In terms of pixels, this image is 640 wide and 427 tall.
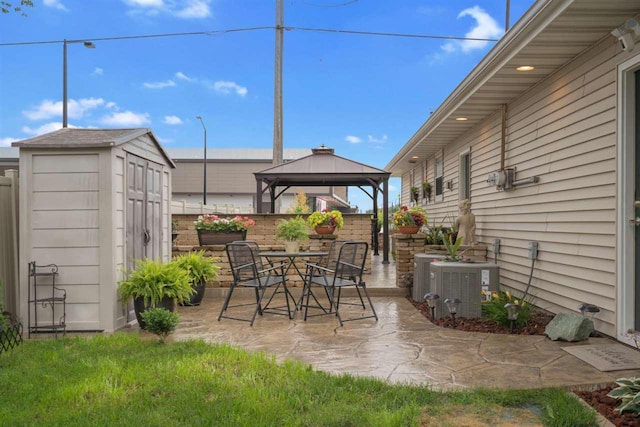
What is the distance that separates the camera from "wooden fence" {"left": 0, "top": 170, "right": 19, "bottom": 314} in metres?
4.86

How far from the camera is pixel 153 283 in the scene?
505 cm

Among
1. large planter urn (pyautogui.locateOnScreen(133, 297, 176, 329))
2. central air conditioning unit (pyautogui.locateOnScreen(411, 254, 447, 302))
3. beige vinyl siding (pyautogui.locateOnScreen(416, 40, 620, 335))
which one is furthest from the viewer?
central air conditioning unit (pyautogui.locateOnScreen(411, 254, 447, 302))

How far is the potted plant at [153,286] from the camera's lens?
4.97 m

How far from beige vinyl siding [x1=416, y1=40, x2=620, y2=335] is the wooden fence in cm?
548

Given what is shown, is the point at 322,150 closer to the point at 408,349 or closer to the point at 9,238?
the point at 9,238

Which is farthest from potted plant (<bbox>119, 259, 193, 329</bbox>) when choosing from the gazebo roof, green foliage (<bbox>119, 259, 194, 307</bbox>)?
the gazebo roof

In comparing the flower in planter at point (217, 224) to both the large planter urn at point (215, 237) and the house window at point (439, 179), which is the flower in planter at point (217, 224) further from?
the house window at point (439, 179)

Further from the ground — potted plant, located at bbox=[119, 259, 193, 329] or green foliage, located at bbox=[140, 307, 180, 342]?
potted plant, located at bbox=[119, 259, 193, 329]

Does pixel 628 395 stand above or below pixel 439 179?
below

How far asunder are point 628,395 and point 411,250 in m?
4.60

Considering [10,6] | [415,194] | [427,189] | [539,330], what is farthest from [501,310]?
[415,194]

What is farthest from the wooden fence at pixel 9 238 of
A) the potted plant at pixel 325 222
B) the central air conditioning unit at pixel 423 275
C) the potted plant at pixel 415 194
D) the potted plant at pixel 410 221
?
the potted plant at pixel 415 194

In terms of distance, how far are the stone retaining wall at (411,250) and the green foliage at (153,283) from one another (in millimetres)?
3154

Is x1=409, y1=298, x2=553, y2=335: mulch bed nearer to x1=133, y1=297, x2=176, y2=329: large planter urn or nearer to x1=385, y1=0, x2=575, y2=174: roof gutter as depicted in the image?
x1=385, y1=0, x2=575, y2=174: roof gutter
